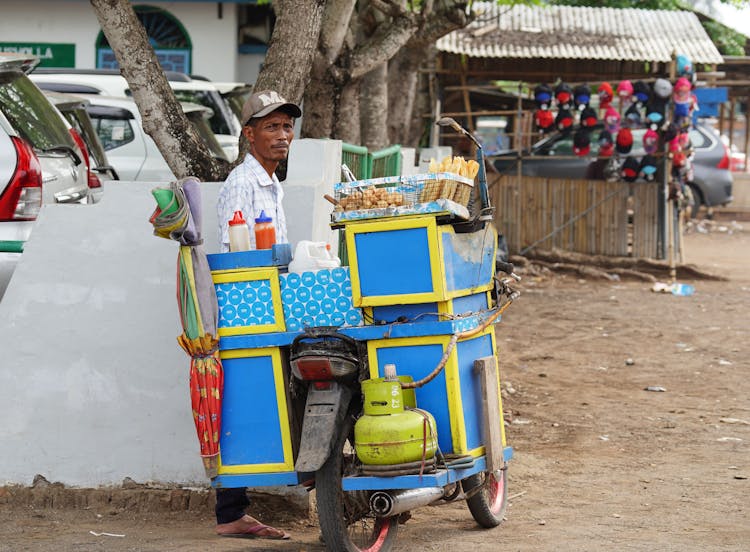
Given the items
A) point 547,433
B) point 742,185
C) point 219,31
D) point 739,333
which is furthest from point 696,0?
point 547,433

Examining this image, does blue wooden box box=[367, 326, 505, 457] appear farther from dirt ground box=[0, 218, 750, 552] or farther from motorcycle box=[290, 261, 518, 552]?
dirt ground box=[0, 218, 750, 552]

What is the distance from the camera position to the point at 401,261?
4.53 metres

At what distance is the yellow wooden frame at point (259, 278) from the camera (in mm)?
4738

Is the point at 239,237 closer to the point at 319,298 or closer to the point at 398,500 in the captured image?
the point at 319,298

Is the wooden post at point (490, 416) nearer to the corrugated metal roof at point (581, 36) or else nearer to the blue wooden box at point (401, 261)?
the blue wooden box at point (401, 261)

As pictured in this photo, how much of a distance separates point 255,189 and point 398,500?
5.06 ft

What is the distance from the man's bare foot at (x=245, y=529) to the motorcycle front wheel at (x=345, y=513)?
1.63 ft

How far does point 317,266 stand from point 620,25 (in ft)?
49.0

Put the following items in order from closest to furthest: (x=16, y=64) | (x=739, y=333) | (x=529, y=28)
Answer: (x=16, y=64) → (x=739, y=333) → (x=529, y=28)

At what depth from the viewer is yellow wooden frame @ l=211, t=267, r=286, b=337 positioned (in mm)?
4738

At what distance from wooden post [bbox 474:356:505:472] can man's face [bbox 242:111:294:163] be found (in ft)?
4.33

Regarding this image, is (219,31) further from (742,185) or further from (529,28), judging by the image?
(742,185)

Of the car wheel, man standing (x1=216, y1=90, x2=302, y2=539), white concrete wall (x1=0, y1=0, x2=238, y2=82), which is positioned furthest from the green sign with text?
man standing (x1=216, y1=90, x2=302, y2=539)

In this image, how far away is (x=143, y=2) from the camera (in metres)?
21.0
